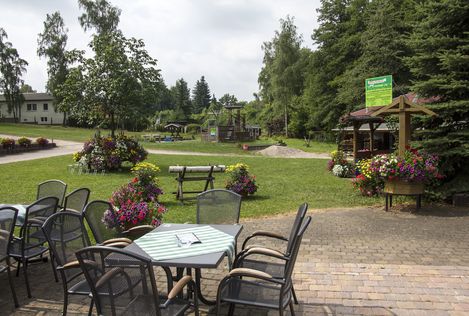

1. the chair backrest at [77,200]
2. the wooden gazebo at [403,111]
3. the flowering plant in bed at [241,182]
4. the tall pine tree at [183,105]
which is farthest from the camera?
the tall pine tree at [183,105]

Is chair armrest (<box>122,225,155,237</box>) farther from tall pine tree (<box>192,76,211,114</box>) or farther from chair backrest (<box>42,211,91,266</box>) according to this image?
tall pine tree (<box>192,76,211,114</box>)

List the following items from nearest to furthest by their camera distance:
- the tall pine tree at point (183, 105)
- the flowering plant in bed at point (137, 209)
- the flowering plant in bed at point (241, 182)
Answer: the flowering plant in bed at point (137, 209), the flowering plant in bed at point (241, 182), the tall pine tree at point (183, 105)

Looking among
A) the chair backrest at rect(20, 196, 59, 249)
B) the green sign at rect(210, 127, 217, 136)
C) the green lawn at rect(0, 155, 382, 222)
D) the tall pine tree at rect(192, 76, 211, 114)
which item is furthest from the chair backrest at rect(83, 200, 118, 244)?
the tall pine tree at rect(192, 76, 211, 114)

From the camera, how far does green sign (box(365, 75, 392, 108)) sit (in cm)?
1162

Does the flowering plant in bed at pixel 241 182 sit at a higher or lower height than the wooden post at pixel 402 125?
lower

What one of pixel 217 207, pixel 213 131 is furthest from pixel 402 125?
pixel 213 131

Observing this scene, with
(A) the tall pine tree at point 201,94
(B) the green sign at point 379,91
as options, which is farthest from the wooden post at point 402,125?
(A) the tall pine tree at point 201,94

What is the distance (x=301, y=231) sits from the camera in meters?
3.23

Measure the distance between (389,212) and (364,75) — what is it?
976 inches

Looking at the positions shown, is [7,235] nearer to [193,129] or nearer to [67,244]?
[67,244]

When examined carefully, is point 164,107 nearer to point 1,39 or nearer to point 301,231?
point 1,39

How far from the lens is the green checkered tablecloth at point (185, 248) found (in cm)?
346

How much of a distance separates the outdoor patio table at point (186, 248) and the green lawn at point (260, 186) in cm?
408

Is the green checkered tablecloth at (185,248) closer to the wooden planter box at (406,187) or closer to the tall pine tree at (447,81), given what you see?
the wooden planter box at (406,187)
